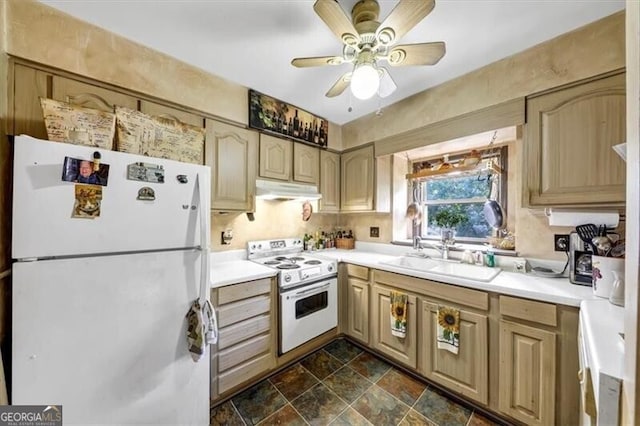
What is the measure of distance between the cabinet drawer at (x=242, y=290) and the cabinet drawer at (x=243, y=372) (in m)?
0.50

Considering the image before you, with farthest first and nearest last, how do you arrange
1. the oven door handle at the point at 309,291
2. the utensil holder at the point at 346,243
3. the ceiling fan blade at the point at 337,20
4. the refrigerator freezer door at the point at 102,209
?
the utensil holder at the point at 346,243 → the oven door handle at the point at 309,291 → the ceiling fan blade at the point at 337,20 → the refrigerator freezer door at the point at 102,209

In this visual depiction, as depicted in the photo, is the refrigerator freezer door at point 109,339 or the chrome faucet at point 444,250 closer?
the refrigerator freezer door at point 109,339

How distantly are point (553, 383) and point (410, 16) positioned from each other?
200 centimetres

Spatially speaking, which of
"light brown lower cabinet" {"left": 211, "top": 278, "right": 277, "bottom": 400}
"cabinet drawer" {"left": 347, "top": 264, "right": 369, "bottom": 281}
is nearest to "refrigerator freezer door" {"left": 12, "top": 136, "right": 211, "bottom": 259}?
"light brown lower cabinet" {"left": 211, "top": 278, "right": 277, "bottom": 400}

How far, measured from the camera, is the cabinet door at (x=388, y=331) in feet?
5.88

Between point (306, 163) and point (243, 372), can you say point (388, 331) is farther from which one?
point (306, 163)

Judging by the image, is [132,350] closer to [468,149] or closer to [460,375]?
[460,375]

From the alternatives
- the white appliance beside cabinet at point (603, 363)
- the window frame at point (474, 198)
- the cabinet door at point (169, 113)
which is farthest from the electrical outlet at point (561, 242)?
the cabinet door at point (169, 113)

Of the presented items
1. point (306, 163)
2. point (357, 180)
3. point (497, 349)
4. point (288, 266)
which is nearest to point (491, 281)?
point (497, 349)

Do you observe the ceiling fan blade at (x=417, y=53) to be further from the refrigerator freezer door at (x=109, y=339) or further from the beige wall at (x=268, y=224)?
the beige wall at (x=268, y=224)

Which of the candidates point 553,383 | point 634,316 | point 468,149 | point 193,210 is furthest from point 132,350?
point 468,149

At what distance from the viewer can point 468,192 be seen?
2.29 metres

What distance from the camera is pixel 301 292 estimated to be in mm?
1975

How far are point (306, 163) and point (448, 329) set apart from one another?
6.37 feet
